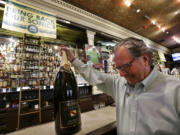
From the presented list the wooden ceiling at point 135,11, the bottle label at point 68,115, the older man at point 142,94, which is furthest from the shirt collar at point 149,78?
the wooden ceiling at point 135,11

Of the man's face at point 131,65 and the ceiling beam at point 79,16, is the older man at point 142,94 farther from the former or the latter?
the ceiling beam at point 79,16

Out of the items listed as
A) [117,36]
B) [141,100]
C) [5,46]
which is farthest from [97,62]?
[5,46]

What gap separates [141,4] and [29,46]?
355 centimetres

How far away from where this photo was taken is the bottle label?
0.51m

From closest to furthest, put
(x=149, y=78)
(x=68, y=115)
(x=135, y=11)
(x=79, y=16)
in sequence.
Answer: (x=68, y=115)
(x=149, y=78)
(x=79, y=16)
(x=135, y=11)

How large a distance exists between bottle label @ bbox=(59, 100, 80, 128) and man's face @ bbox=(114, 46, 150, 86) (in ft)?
1.32

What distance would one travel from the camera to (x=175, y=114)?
51 centimetres

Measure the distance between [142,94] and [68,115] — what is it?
0.48 meters

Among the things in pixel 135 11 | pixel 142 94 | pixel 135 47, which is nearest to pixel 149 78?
pixel 142 94

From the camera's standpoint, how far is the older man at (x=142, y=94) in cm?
51

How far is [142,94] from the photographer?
605mm

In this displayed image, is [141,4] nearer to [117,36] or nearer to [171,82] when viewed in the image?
[117,36]

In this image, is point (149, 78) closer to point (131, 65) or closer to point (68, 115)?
point (131, 65)

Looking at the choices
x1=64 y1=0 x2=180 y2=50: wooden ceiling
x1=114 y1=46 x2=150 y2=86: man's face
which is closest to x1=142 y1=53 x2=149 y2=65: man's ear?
x1=114 y1=46 x2=150 y2=86: man's face
